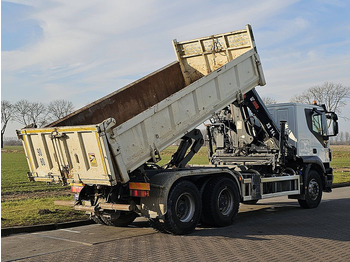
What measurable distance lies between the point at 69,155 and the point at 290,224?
4.89m

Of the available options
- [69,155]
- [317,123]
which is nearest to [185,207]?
[69,155]

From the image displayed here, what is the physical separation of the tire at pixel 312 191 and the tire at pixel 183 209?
4.46 metres

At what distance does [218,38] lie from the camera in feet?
37.2

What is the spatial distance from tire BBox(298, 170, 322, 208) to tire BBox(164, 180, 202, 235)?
14.6 feet

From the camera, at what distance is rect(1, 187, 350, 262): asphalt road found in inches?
281

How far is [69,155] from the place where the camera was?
8.63m

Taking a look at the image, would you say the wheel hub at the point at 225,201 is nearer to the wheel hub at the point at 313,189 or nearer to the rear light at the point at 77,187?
the rear light at the point at 77,187

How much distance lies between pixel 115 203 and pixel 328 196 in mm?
9211

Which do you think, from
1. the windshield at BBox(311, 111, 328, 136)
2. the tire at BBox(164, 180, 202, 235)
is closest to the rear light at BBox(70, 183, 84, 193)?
the tire at BBox(164, 180, 202, 235)

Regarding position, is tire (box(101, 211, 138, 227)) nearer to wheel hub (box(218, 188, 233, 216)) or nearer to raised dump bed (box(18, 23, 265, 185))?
raised dump bed (box(18, 23, 265, 185))

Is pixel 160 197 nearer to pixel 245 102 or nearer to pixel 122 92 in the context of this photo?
pixel 122 92

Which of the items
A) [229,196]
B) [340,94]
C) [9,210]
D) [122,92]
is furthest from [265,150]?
[340,94]

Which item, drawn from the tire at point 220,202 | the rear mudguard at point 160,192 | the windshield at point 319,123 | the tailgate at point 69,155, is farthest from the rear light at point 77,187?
the windshield at point 319,123

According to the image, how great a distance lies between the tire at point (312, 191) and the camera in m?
12.6
